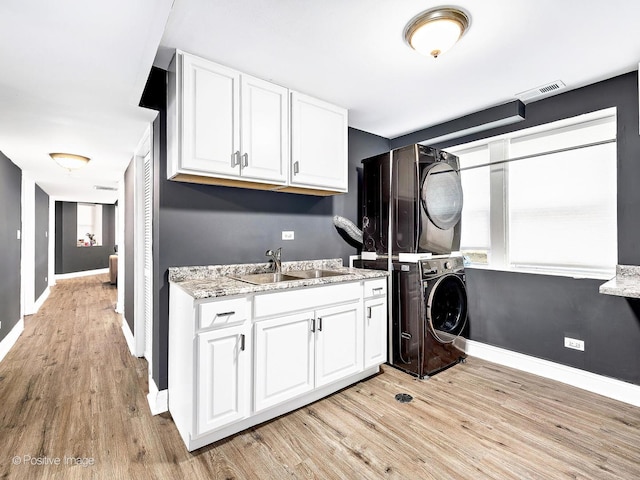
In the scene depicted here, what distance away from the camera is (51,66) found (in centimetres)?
182

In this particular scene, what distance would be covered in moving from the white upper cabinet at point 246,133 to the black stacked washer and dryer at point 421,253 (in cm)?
52

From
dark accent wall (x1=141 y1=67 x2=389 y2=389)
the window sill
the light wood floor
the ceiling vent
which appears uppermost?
the ceiling vent

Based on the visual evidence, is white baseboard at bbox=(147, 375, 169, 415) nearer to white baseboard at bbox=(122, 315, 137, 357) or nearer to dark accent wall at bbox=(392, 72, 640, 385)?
white baseboard at bbox=(122, 315, 137, 357)

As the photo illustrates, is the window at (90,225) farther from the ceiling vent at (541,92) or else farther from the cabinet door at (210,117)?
the ceiling vent at (541,92)

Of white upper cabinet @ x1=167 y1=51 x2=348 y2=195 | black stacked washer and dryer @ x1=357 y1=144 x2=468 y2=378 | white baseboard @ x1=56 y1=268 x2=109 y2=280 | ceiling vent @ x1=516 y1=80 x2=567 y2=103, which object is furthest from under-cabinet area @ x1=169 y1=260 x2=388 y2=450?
white baseboard @ x1=56 y1=268 x2=109 y2=280

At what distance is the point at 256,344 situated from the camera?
1987 mm

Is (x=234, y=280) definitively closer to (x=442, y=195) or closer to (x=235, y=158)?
(x=235, y=158)

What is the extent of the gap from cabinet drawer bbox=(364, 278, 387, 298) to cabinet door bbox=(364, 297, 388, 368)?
2.0 inches

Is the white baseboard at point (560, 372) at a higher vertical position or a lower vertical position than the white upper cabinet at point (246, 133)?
lower

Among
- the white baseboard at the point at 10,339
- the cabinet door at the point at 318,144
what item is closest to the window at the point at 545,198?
the cabinet door at the point at 318,144

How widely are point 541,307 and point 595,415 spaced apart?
86 cm

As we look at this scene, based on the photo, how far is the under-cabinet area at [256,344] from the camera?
181 cm

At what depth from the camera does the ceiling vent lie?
249 centimetres

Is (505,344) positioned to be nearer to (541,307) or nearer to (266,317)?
(541,307)
